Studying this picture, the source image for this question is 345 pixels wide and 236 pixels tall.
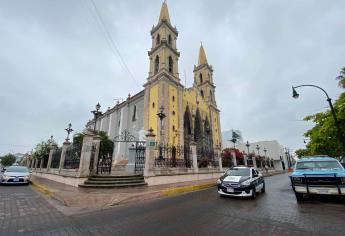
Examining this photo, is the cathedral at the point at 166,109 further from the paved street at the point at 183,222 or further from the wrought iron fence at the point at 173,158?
the paved street at the point at 183,222

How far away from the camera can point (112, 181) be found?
1079 centimetres

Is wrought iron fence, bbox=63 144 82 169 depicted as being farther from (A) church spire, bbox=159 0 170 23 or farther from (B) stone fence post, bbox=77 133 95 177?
(A) church spire, bbox=159 0 170 23

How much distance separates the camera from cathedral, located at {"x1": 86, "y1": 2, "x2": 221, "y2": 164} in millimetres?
26016

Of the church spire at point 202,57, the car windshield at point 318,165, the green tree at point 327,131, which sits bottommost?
the car windshield at point 318,165

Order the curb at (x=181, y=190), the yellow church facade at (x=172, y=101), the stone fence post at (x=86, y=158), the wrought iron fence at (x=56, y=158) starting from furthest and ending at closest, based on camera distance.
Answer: the yellow church facade at (x=172, y=101) → the wrought iron fence at (x=56, y=158) → the stone fence post at (x=86, y=158) → the curb at (x=181, y=190)

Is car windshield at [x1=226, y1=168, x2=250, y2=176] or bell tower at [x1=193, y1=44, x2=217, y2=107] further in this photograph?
bell tower at [x1=193, y1=44, x2=217, y2=107]

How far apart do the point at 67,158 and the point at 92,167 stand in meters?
4.30

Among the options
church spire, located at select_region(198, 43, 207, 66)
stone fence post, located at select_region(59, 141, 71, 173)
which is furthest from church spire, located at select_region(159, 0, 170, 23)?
stone fence post, located at select_region(59, 141, 71, 173)

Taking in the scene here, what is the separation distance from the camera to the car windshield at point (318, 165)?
7283mm

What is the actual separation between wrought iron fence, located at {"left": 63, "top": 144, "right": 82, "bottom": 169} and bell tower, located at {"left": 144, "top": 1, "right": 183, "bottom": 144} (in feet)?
37.1

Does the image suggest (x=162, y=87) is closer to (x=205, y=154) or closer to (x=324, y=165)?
(x=205, y=154)

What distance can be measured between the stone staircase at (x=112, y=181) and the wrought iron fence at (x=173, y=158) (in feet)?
7.84

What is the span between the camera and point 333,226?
4.07 m

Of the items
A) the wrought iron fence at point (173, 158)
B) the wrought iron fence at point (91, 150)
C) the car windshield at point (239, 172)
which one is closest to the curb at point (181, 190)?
the car windshield at point (239, 172)
